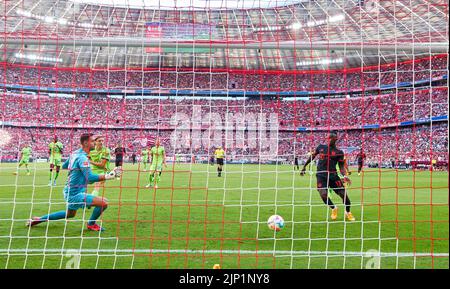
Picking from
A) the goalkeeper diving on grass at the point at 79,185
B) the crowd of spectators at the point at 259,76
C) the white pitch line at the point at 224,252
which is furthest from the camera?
the crowd of spectators at the point at 259,76

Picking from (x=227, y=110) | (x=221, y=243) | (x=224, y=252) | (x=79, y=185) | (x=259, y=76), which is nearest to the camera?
(x=224, y=252)

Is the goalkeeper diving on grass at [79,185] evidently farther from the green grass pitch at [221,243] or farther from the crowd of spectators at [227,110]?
the crowd of spectators at [227,110]

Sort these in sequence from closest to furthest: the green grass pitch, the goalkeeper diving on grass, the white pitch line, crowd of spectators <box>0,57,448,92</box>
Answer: the green grass pitch, the white pitch line, the goalkeeper diving on grass, crowd of spectators <box>0,57,448,92</box>

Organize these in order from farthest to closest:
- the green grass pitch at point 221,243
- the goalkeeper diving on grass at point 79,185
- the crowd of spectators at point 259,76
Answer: the crowd of spectators at point 259,76
the goalkeeper diving on grass at point 79,185
the green grass pitch at point 221,243

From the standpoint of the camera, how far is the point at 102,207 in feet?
24.8

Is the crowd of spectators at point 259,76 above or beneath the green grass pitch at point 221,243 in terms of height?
above

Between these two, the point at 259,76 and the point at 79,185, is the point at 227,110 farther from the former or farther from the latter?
the point at 259,76

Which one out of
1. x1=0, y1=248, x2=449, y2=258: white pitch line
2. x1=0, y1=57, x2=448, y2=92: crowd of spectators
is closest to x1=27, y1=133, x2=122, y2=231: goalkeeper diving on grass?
x1=0, y1=248, x2=449, y2=258: white pitch line

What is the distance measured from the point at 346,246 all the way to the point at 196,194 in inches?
310

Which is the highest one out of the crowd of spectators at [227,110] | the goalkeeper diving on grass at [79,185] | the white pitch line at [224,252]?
the crowd of spectators at [227,110]

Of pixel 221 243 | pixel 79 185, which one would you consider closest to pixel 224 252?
pixel 221 243

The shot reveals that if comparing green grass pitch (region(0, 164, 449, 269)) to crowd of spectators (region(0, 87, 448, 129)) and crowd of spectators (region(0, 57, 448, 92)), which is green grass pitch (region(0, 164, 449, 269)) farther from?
crowd of spectators (region(0, 87, 448, 129))

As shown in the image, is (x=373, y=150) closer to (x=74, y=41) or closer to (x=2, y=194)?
(x=2, y=194)

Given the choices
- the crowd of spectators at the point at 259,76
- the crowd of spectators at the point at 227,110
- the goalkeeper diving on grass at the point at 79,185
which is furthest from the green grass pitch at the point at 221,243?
the crowd of spectators at the point at 227,110
